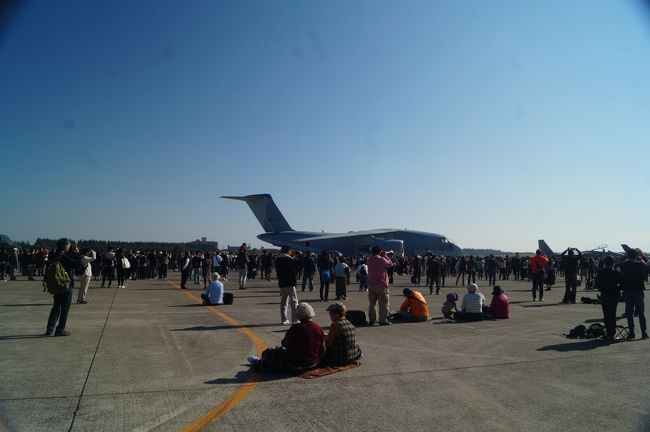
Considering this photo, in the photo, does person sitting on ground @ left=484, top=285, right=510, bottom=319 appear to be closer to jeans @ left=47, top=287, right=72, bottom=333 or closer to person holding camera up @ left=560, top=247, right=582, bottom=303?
person holding camera up @ left=560, top=247, right=582, bottom=303

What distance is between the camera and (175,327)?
30.7 ft

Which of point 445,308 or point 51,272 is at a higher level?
point 51,272

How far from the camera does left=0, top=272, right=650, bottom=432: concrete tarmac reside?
4336 mm

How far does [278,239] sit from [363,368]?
36.3 m

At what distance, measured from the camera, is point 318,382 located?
18.4 ft

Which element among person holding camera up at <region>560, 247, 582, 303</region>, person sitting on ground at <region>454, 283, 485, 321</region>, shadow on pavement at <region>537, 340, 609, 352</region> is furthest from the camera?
person holding camera up at <region>560, 247, 582, 303</region>

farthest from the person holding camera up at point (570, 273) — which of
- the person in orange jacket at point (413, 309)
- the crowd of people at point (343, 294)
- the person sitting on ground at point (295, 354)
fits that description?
the person sitting on ground at point (295, 354)

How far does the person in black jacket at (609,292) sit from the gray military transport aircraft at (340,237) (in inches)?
1282

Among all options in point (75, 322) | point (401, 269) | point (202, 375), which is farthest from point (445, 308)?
point (401, 269)

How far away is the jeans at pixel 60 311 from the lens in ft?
26.6

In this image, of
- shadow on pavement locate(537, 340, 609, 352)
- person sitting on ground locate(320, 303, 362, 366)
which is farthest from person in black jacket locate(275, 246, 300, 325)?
shadow on pavement locate(537, 340, 609, 352)

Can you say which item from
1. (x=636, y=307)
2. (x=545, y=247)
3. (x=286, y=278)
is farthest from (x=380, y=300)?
(x=545, y=247)

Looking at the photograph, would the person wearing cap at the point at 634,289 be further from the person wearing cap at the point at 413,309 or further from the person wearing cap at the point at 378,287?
the person wearing cap at the point at 378,287

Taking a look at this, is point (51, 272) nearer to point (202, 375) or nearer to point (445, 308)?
point (202, 375)
